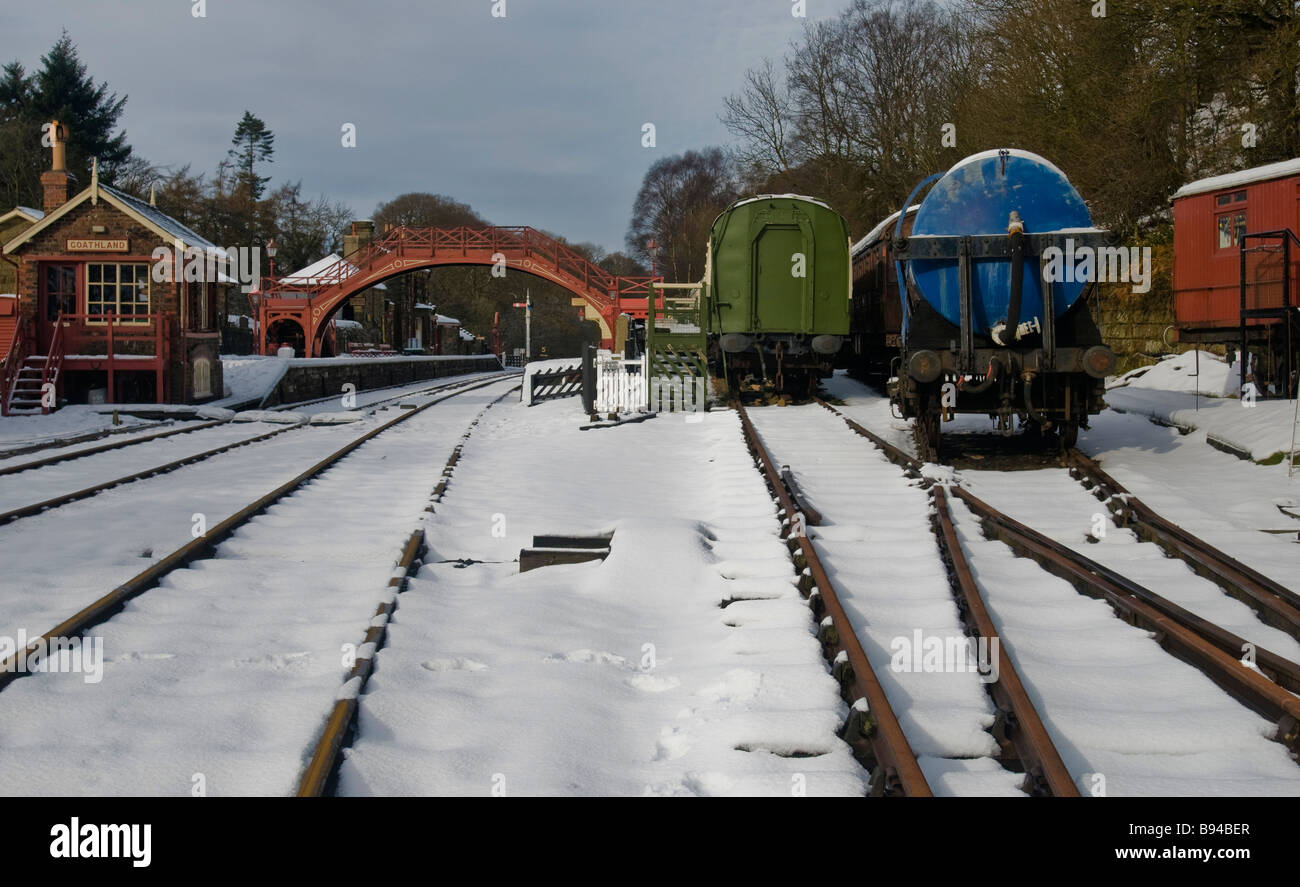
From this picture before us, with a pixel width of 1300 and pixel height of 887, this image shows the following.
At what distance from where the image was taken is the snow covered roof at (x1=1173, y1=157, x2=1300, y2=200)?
16.3 metres

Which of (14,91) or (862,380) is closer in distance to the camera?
(862,380)

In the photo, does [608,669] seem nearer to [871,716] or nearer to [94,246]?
[871,716]

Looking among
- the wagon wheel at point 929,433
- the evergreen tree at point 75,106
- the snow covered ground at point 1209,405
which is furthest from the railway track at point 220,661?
the evergreen tree at point 75,106

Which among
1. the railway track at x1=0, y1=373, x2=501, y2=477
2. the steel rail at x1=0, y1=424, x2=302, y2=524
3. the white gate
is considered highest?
the white gate

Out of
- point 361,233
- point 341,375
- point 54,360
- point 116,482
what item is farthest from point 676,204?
point 116,482

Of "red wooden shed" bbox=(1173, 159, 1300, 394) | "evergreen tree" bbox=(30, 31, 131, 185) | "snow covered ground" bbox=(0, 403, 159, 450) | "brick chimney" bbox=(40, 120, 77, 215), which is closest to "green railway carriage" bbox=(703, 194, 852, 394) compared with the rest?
"red wooden shed" bbox=(1173, 159, 1300, 394)

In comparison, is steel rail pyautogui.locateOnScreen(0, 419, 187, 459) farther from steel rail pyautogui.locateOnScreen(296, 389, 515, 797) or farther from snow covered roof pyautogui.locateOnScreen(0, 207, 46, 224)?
snow covered roof pyautogui.locateOnScreen(0, 207, 46, 224)

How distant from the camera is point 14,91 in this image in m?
46.2

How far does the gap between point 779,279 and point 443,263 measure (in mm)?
26384

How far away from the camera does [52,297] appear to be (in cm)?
2158
